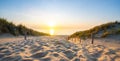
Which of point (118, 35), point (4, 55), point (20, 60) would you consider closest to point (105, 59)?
point (20, 60)

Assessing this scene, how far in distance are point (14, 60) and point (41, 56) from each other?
1.12 metres

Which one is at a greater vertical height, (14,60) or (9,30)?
(9,30)

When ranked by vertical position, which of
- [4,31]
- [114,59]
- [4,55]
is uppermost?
[4,31]

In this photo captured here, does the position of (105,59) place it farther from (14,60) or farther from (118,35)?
(118,35)

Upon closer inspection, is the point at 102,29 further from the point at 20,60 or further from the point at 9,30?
the point at 20,60

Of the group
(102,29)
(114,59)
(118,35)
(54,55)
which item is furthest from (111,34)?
(54,55)

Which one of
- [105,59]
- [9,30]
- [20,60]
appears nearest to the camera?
[20,60]

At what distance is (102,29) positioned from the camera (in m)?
19.7

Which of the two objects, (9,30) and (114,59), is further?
(9,30)

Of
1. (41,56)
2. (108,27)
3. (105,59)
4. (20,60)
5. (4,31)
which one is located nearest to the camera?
(20,60)

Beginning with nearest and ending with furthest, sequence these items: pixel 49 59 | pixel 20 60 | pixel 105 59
Answer: pixel 20 60 < pixel 49 59 < pixel 105 59

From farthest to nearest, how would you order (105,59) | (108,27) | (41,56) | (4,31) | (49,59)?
(108,27), (4,31), (105,59), (41,56), (49,59)

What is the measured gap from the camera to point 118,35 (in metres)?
15.4

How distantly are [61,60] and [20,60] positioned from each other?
1458 millimetres
